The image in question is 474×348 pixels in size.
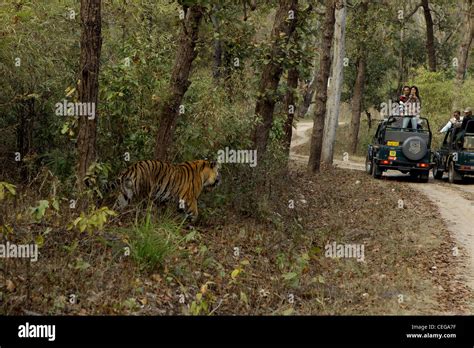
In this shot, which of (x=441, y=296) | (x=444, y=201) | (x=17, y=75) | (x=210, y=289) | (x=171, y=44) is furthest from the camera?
(x=444, y=201)

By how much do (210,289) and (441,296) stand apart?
3.37 meters

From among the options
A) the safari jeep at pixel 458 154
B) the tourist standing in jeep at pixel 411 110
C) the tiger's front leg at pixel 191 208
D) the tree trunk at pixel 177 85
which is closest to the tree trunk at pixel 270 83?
the tree trunk at pixel 177 85

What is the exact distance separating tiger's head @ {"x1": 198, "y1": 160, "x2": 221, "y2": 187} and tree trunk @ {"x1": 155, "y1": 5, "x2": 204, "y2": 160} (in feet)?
3.09

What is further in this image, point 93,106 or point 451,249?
point 451,249

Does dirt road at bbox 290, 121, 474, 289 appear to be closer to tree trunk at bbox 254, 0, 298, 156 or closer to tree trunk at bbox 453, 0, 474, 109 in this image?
tree trunk at bbox 254, 0, 298, 156

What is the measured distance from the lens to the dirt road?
13.3 meters

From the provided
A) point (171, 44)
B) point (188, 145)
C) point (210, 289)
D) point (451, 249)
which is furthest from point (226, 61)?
point (210, 289)

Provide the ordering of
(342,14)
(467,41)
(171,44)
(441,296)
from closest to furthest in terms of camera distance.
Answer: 1. (441,296)
2. (171,44)
3. (342,14)
4. (467,41)

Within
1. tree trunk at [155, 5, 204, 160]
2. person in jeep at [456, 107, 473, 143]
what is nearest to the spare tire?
person in jeep at [456, 107, 473, 143]

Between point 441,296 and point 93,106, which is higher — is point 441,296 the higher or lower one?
the lower one

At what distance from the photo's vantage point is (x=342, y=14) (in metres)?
27.2

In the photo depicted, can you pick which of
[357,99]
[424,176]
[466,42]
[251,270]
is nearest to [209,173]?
[251,270]

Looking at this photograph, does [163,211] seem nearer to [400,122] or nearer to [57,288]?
[57,288]

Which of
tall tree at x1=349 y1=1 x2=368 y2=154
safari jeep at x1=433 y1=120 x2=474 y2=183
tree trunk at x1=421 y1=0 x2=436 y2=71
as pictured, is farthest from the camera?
tree trunk at x1=421 y1=0 x2=436 y2=71
